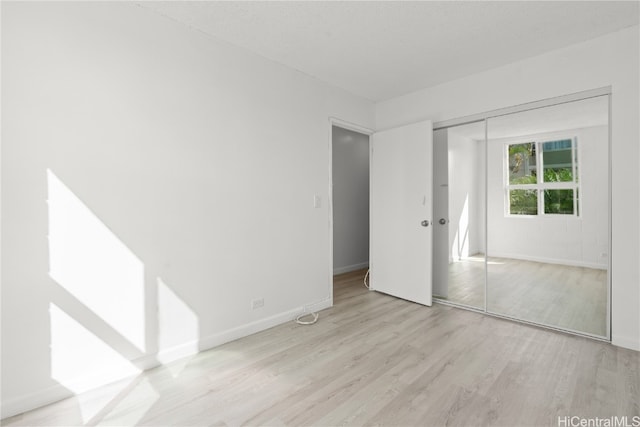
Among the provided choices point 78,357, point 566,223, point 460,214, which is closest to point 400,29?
point 460,214

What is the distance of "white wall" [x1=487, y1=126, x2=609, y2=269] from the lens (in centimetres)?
269

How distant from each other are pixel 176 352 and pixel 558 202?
374cm

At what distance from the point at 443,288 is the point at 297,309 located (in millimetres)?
1837

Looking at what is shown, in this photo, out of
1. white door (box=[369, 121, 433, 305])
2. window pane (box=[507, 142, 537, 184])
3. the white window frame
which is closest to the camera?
the white window frame

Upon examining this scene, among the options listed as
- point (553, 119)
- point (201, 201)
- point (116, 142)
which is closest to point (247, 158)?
point (201, 201)

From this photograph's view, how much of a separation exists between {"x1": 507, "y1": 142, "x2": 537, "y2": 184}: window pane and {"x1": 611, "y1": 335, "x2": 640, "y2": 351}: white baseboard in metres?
1.54

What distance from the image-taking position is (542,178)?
3.11 meters

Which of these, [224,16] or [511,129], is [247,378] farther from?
[511,129]

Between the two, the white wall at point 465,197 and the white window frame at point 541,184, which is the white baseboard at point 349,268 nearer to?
the white wall at point 465,197

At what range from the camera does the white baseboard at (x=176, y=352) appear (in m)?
1.73

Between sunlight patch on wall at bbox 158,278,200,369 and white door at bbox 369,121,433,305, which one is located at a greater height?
white door at bbox 369,121,433,305

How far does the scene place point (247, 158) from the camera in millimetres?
2783

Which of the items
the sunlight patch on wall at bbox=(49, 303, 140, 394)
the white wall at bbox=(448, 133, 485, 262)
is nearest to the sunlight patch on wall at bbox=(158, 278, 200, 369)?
the sunlight patch on wall at bbox=(49, 303, 140, 394)

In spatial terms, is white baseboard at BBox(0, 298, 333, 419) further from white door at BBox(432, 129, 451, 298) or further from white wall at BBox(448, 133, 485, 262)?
white wall at BBox(448, 133, 485, 262)
